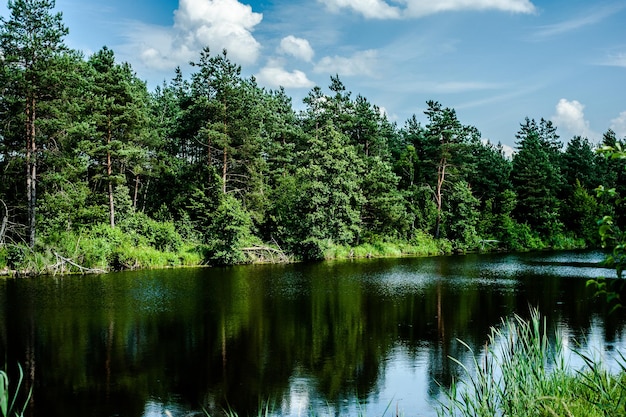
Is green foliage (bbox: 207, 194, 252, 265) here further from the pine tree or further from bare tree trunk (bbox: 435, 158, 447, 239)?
bare tree trunk (bbox: 435, 158, 447, 239)

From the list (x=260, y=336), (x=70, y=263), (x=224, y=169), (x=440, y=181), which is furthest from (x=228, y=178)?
(x=260, y=336)

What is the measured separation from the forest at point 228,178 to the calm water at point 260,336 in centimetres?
499

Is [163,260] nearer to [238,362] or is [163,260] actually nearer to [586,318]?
[238,362]

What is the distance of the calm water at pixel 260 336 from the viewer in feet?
33.2

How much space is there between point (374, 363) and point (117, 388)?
18.6 ft

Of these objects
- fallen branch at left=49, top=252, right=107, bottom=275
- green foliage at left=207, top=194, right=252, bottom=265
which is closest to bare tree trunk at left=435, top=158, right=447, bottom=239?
green foliage at left=207, top=194, right=252, bottom=265

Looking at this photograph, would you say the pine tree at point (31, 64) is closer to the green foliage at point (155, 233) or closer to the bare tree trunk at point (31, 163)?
the bare tree trunk at point (31, 163)

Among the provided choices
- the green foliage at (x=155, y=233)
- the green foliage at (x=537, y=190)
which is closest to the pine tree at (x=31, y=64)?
the green foliage at (x=155, y=233)

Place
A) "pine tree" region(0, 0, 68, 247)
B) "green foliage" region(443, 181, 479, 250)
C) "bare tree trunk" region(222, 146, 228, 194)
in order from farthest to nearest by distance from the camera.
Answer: "green foliage" region(443, 181, 479, 250) < "bare tree trunk" region(222, 146, 228, 194) < "pine tree" region(0, 0, 68, 247)

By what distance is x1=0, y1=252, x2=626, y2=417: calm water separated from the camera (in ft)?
33.2

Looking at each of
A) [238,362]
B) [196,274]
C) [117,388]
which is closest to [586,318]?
[238,362]

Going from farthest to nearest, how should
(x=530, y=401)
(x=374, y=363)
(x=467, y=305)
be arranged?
(x=467, y=305) → (x=374, y=363) → (x=530, y=401)

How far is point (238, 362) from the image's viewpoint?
40.9ft

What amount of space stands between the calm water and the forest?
4992mm
